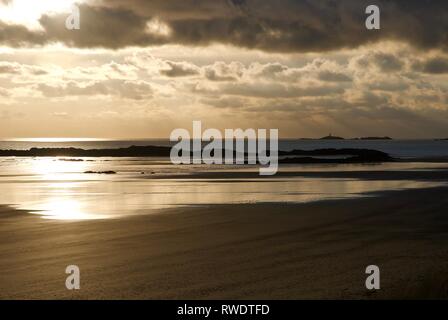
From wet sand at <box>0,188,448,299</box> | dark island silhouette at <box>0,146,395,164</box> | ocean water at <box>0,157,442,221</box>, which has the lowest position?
wet sand at <box>0,188,448,299</box>

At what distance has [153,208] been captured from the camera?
96.5 feet

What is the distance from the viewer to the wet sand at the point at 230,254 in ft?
45.6

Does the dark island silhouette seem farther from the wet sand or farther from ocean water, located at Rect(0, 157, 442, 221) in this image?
the wet sand

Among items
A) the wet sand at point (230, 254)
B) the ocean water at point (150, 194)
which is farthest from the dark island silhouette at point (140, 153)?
the wet sand at point (230, 254)

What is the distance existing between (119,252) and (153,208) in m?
11.4

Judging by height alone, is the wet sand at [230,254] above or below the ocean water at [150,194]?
below

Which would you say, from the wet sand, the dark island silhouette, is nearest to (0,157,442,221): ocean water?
the wet sand

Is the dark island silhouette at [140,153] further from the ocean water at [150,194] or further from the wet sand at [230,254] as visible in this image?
the wet sand at [230,254]

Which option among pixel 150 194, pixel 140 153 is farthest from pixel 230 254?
pixel 140 153

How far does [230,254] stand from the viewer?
17.8m

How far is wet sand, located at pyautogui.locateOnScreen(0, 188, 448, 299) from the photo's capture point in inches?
547

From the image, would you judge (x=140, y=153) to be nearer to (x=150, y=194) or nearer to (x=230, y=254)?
(x=150, y=194)
